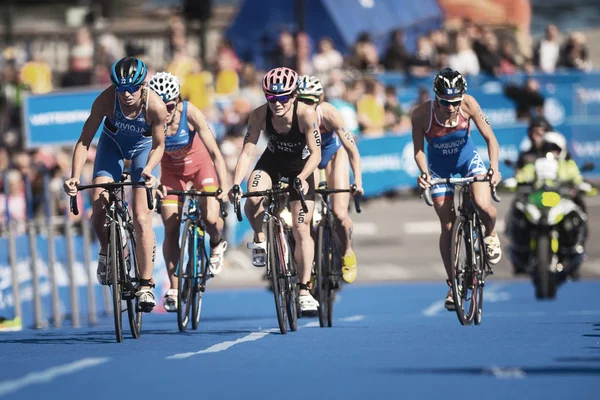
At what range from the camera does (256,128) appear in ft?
39.8

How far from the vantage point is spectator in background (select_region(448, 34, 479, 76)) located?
2480 cm

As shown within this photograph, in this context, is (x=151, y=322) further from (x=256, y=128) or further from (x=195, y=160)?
(x=256, y=128)

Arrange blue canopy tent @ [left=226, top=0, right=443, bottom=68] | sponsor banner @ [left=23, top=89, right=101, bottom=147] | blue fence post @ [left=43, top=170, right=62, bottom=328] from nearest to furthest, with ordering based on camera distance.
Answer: blue fence post @ [left=43, top=170, right=62, bottom=328]
sponsor banner @ [left=23, top=89, right=101, bottom=147]
blue canopy tent @ [left=226, top=0, right=443, bottom=68]

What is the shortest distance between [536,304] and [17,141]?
393 inches

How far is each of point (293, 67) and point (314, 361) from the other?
51.0ft

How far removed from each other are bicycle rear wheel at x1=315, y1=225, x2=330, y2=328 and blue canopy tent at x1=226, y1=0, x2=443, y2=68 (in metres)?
13.8

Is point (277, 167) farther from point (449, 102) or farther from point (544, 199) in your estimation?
point (544, 199)

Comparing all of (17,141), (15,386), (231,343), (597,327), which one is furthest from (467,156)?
(17,141)

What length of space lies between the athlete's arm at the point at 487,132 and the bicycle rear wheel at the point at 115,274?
3410 mm

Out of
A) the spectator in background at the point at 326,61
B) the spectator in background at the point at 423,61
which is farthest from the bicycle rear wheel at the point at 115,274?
the spectator in background at the point at 423,61

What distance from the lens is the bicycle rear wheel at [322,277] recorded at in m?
12.7

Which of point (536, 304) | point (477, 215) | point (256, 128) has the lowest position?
point (536, 304)

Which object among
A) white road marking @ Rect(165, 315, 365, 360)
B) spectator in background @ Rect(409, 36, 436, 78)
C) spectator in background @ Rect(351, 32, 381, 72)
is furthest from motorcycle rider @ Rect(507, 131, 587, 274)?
spectator in background @ Rect(351, 32, 381, 72)

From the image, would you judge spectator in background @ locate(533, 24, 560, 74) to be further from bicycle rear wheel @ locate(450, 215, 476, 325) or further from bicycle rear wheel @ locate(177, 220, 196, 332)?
bicycle rear wheel @ locate(177, 220, 196, 332)
